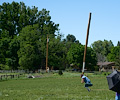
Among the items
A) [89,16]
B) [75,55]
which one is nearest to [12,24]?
[75,55]

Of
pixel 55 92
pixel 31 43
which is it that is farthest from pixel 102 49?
pixel 55 92

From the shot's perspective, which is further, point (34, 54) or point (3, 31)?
point (3, 31)

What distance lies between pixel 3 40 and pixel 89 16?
61.1 metres

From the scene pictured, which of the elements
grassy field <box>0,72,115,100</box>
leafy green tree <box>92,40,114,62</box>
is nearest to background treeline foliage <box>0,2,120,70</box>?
leafy green tree <box>92,40,114,62</box>

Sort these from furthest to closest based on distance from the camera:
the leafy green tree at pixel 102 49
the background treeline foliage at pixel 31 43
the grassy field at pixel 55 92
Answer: the leafy green tree at pixel 102 49, the background treeline foliage at pixel 31 43, the grassy field at pixel 55 92

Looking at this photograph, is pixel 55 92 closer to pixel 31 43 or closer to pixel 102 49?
pixel 31 43

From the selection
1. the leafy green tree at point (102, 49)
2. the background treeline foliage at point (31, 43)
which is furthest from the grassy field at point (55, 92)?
the leafy green tree at point (102, 49)

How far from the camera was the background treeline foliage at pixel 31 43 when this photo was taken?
85.6m

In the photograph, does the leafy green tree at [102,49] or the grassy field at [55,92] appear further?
the leafy green tree at [102,49]

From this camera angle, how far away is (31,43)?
8681 cm

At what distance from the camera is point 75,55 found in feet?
311

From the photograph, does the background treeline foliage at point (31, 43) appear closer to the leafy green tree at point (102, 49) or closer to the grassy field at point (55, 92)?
the leafy green tree at point (102, 49)

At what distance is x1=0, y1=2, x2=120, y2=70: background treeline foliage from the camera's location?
85562mm

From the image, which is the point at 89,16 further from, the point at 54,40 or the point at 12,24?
the point at 12,24
